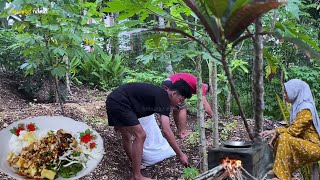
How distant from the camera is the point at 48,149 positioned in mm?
2270

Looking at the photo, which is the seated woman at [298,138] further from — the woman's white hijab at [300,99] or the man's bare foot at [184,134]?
the man's bare foot at [184,134]

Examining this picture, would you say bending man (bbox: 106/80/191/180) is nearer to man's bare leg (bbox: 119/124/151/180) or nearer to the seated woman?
man's bare leg (bbox: 119/124/151/180)

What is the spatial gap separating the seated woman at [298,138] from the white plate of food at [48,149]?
1.98 meters

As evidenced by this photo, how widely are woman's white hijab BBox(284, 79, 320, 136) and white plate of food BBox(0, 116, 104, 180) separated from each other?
2109 mm

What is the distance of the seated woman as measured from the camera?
3.77 metres

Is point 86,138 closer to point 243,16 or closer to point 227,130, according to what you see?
point 243,16

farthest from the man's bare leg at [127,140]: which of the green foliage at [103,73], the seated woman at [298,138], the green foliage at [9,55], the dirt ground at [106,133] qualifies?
the green foliage at [103,73]

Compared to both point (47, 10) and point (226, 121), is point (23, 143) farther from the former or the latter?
point (226, 121)

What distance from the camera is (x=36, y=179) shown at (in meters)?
2.12

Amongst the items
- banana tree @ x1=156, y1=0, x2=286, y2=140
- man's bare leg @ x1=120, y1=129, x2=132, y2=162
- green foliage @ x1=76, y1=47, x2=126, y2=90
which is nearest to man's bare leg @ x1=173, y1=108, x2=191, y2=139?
man's bare leg @ x1=120, y1=129, x2=132, y2=162

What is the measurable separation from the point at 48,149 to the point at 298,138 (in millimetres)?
2436

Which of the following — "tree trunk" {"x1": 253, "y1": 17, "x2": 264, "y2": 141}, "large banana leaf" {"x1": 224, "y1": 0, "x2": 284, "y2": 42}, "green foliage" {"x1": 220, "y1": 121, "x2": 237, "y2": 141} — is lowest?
"green foliage" {"x1": 220, "y1": 121, "x2": 237, "y2": 141}

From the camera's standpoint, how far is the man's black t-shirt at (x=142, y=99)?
3.80m

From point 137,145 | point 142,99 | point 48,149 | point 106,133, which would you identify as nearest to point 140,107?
point 142,99
